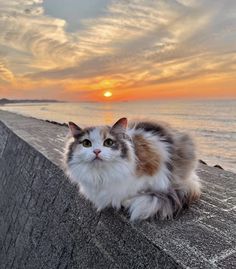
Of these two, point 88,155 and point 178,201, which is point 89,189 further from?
point 178,201

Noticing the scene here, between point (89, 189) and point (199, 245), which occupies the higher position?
point (89, 189)

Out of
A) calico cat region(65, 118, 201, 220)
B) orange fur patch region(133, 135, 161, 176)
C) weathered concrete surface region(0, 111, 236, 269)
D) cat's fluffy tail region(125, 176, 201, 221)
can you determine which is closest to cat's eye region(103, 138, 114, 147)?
Answer: calico cat region(65, 118, 201, 220)

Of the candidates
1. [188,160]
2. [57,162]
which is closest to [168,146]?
[188,160]

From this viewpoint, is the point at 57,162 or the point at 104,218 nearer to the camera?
the point at 104,218

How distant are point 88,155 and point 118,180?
0.72 feet

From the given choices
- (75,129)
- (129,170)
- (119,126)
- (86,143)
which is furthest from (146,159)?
(75,129)

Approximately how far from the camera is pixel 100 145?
1646 millimetres

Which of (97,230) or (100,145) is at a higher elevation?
(100,145)

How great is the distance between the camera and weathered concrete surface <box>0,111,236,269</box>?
1.45 metres

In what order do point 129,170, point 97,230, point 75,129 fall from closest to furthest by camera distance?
1. point 129,170
2. point 75,129
3. point 97,230

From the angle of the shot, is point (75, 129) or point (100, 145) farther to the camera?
point (75, 129)

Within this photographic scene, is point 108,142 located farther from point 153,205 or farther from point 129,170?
Result: point 153,205

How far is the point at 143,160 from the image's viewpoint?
5.66 ft

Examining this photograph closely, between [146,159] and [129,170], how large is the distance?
0.15 meters
